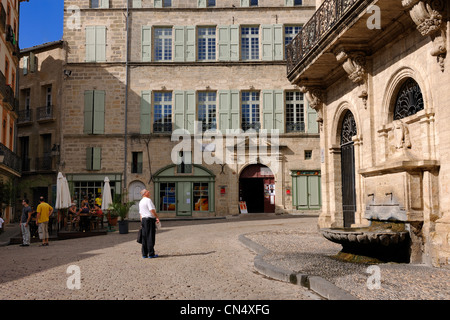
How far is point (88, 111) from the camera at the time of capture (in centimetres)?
2959

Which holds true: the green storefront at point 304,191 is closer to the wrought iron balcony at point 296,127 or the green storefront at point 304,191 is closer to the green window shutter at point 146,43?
the wrought iron balcony at point 296,127

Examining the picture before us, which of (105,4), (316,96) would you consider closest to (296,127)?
(105,4)

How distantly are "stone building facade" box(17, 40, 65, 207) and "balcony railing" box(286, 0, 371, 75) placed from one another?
20865 mm

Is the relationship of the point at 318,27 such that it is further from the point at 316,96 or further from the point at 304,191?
the point at 304,191

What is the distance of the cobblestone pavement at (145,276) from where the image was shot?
6.20 m

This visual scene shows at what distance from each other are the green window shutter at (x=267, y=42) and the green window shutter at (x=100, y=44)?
974 cm

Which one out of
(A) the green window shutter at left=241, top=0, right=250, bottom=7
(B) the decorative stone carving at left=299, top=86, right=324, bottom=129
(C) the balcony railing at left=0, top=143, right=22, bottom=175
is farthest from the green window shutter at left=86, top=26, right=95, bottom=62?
(B) the decorative stone carving at left=299, top=86, right=324, bottom=129

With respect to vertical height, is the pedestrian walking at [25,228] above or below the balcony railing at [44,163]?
below

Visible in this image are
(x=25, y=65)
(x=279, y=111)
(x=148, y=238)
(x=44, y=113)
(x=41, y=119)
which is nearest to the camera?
(x=148, y=238)

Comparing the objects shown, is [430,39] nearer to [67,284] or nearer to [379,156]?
[379,156]

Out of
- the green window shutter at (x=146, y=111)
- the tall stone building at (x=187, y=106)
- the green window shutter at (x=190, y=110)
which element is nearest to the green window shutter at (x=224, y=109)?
the tall stone building at (x=187, y=106)

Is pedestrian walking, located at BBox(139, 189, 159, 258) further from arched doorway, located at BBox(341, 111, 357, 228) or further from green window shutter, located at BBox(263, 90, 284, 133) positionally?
green window shutter, located at BBox(263, 90, 284, 133)

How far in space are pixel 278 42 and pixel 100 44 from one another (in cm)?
Answer: 1093
